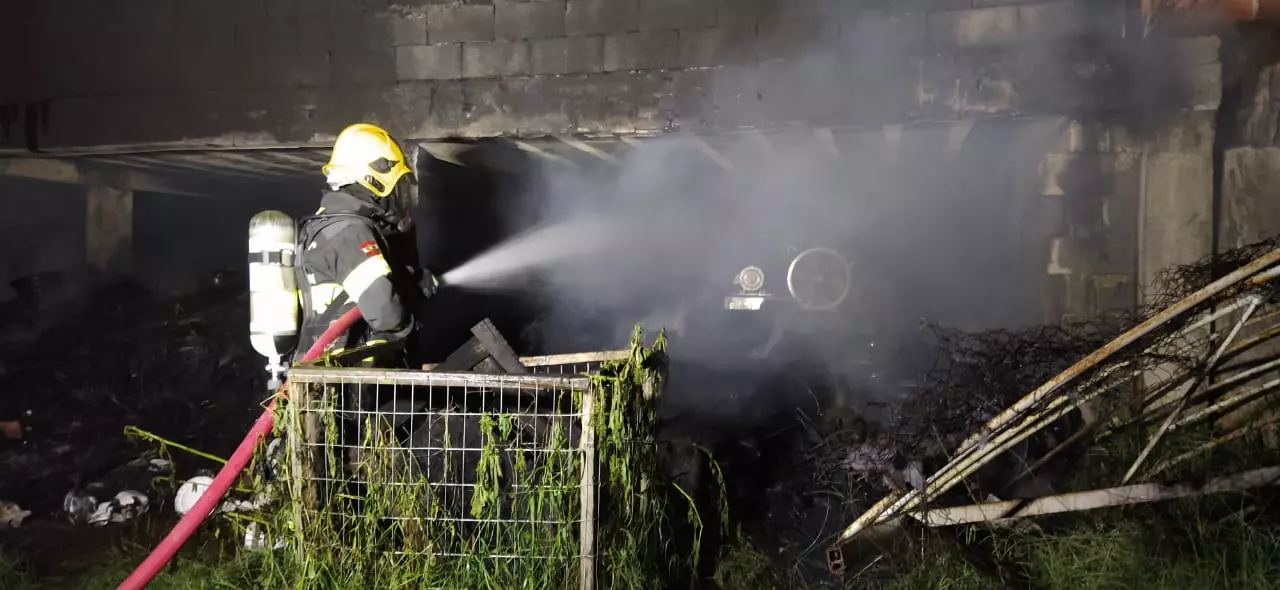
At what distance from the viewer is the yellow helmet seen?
402 centimetres

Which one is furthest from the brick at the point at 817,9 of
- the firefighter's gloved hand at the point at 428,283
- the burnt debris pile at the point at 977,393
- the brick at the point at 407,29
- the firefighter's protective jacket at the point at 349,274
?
the firefighter's protective jacket at the point at 349,274

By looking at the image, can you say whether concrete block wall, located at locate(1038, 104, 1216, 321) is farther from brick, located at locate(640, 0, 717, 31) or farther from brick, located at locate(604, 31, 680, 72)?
Result: brick, located at locate(604, 31, 680, 72)

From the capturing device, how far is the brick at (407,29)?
5793 mm

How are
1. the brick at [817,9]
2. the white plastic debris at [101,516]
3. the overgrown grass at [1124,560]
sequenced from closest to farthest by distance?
the overgrown grass at [1124,560]
the white plastic debris at [101,516]
the brick at [817,9]

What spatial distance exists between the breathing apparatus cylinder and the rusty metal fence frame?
120cm

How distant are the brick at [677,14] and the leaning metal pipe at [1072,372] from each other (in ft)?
10.8

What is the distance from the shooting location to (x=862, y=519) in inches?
140

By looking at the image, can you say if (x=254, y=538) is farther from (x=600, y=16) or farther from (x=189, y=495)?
(x=600, y=16)

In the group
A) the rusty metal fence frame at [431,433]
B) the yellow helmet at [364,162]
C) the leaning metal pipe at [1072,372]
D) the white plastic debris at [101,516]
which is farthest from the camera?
the white plastic debris at [101,516]

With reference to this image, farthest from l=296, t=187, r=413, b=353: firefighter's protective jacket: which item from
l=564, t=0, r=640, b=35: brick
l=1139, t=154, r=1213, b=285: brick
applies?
l=1139, t=154, r=1213, b=285: brick

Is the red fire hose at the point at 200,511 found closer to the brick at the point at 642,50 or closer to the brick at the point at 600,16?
the brick at the point at 642,50

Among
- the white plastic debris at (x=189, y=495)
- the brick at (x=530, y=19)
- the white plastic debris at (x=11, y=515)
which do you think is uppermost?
the brick at (x=530, y=19)

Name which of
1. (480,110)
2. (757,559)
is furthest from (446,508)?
(480,110)

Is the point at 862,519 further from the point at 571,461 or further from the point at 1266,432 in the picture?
the point at 1266,432
